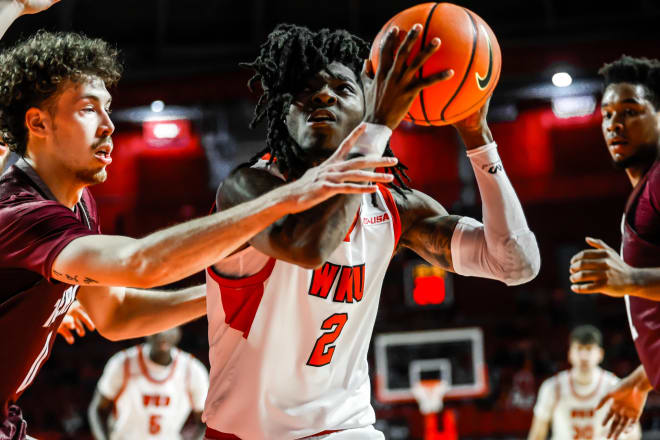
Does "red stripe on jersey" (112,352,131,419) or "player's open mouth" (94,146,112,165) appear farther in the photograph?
"red stripe on jersey" (112,352,131,419)

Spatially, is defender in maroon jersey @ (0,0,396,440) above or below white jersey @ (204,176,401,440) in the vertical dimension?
above

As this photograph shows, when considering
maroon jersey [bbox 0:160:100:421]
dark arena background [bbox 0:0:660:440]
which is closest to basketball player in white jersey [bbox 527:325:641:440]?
dark arena background [bbox 0:0:660:440]

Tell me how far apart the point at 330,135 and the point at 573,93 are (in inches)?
566

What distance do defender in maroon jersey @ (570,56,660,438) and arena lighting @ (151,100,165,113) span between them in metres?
12.8

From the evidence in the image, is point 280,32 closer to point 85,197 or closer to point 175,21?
point 85,197

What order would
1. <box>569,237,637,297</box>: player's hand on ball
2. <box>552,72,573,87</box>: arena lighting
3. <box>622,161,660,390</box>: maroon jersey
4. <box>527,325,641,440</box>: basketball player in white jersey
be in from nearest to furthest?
<box>569,237,637,297</box>: player's hand on ball → <box>622,161,660,390</box>: maroon jersey → <box>527,325,641,440</box>: basketball player in white jersey → <box>552,72,573,87</box>: arena lighting

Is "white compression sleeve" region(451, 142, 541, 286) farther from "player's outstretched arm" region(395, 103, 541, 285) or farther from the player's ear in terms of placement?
the player's ear

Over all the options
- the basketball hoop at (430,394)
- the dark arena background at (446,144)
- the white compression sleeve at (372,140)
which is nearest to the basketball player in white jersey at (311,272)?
the white compression sleeve at (372,140)

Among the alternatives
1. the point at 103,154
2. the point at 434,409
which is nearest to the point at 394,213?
the point at 103,154

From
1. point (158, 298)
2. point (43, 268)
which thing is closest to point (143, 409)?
point (158, 298)

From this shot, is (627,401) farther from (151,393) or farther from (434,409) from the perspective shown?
(434,409)

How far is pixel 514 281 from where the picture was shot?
3004mm

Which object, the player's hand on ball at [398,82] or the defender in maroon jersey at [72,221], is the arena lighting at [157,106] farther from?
the player's hand on ball at [398,82]

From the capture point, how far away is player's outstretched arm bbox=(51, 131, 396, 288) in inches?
87.6
